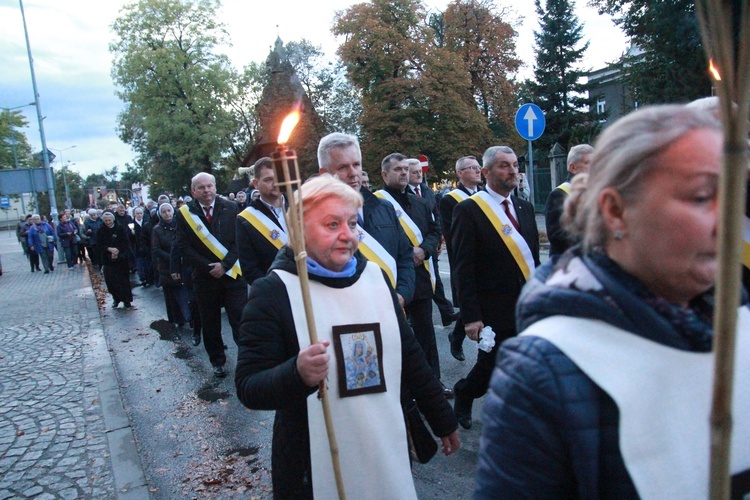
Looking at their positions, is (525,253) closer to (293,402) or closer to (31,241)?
(293,402)

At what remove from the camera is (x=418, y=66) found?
3209 centimetres

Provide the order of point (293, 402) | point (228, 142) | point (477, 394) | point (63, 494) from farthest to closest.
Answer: point (228, 142), point (477, 394), point (63, 494), point (293, 402)

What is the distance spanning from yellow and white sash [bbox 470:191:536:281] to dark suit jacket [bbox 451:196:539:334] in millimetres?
28

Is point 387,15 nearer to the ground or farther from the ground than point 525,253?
farther from the ground

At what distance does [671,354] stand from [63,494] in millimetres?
3946

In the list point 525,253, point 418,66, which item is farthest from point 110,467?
point 418,66

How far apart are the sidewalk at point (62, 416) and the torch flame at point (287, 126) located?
2965mm

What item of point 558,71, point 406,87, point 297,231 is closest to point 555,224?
point 297,231

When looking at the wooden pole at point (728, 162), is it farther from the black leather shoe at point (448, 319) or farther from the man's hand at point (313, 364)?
the black leather shoe at point (448, 319)

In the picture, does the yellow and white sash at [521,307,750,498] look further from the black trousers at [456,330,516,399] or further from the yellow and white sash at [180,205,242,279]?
the yellow and white sash at [180,205,242,279]

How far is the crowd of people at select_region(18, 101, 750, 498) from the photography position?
1.14m

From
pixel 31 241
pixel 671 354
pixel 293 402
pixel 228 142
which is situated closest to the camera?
pixel 671 354

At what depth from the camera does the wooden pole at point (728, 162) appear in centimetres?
74

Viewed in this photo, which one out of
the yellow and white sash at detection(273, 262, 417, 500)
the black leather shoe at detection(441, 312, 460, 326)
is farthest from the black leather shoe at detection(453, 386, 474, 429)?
the black leather shoe at detection(441, 312, 460, 326)
